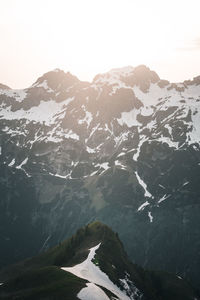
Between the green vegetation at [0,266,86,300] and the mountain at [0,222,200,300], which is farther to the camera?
the mountain at [0,222,200,300]

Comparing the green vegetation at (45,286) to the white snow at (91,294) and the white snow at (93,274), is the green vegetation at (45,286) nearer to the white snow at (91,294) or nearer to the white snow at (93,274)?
the white snow at (91,294)

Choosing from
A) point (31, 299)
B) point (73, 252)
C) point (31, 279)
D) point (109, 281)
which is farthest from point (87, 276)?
point (73, 252)

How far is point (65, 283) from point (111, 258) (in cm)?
6653

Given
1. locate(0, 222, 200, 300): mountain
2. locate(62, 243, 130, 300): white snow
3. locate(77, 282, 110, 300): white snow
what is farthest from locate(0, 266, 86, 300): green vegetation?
locate(62, 243, 130, 300): white snow

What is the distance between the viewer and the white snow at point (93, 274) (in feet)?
440

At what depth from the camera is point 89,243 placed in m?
198

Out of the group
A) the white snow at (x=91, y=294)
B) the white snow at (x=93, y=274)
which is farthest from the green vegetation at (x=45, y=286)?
the white snow at (x=93, y=274)

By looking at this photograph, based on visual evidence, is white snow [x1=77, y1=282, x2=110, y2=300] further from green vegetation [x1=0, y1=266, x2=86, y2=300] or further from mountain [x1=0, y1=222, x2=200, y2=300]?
green vegetation [x1=0, y1=266, x2=86, y2=300]

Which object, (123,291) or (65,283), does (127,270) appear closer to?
(123,291)

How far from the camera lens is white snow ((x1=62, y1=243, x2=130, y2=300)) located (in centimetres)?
13410

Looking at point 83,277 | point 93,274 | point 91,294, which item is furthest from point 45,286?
point 93,274

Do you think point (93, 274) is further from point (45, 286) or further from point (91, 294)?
point (91, 294)

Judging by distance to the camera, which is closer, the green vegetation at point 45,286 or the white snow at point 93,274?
the green vegetation at point 45,286

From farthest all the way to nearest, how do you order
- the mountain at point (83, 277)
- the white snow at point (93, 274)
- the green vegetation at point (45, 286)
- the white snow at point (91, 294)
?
the white snow at point (93, 274), the mountain at point (83, 277), the green vegetation at point (45, 286), the white snow at point (91, 294)
